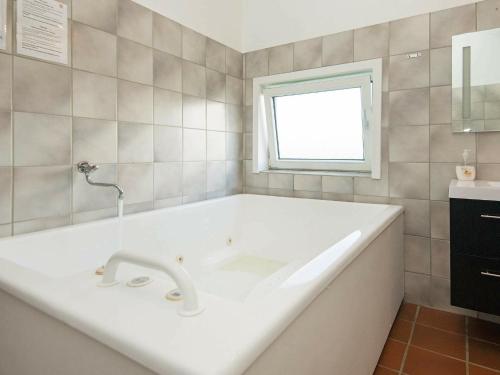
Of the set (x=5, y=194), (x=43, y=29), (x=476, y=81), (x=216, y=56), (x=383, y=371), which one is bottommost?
(x=383, y=371)

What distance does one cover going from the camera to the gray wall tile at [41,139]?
5.12 ft

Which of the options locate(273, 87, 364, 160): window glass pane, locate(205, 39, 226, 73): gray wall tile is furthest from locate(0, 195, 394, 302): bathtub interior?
locate(205, 39, 226, 73): gray wall tile

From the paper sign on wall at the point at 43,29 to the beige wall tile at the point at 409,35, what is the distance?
2.03 metres

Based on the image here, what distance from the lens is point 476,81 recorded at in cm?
205

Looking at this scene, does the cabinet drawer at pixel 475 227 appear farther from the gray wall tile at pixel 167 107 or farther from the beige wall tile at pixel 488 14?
the gray wall tile at pixel 167 107

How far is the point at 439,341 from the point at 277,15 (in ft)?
8.67

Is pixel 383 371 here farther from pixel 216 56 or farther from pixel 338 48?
pixel 216 56

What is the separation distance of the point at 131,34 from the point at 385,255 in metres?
1.96

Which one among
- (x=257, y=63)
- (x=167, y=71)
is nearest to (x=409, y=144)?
(x=257, y=63)

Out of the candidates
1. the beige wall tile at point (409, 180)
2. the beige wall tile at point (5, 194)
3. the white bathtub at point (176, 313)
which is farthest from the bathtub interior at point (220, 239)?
the beige wall tile at point (409, 180)

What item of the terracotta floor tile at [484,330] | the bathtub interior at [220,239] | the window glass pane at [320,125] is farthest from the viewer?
the window glass pane at [320,125]

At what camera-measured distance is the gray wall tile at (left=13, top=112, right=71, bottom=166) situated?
1.56m

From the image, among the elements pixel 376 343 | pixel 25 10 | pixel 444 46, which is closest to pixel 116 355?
pixel 376 343

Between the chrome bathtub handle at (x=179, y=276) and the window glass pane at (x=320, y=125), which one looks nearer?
the chrome bathtub handle at (x=179, y=276)
